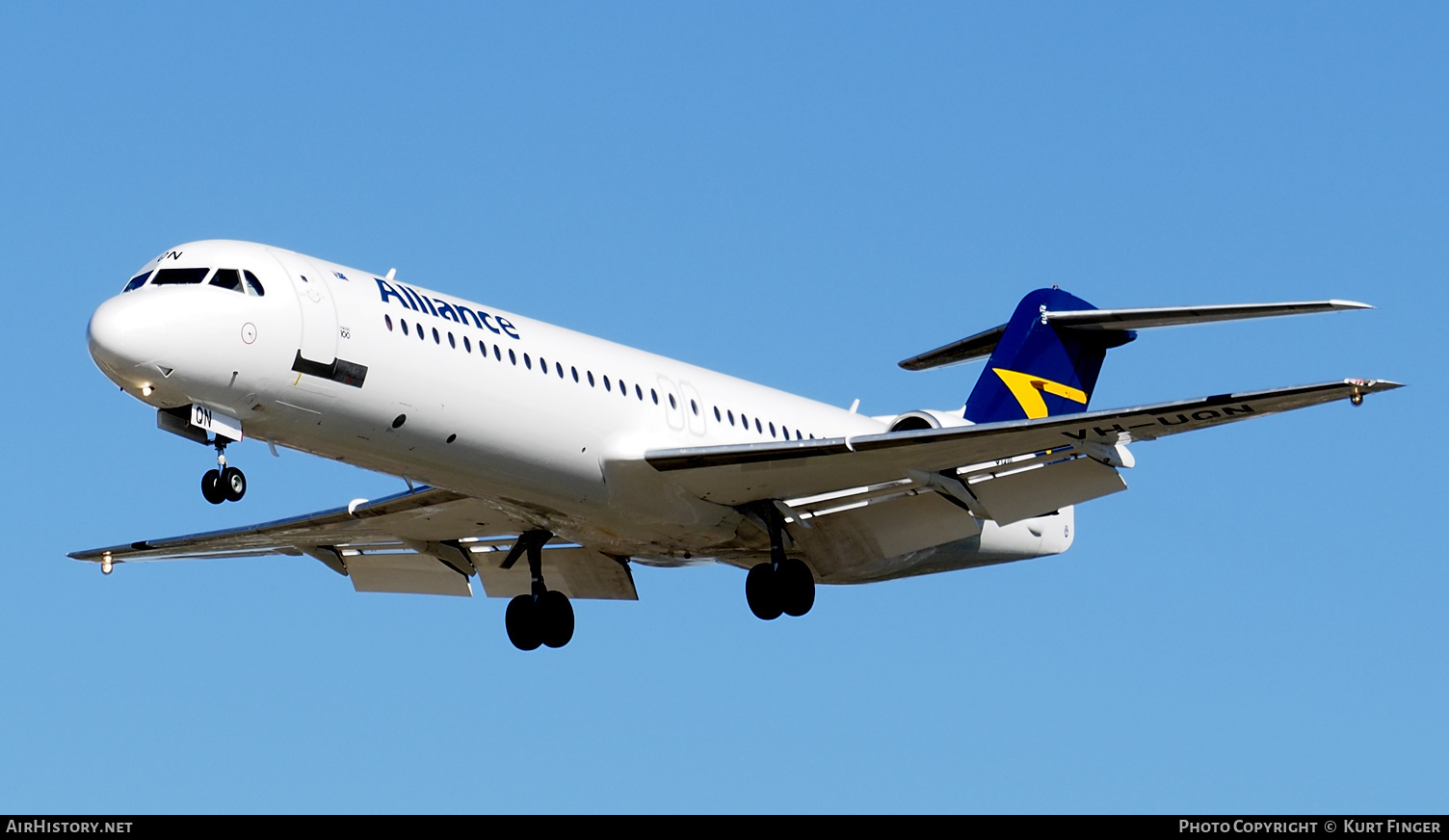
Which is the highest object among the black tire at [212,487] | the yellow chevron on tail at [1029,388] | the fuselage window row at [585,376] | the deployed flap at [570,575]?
the yellow chevron on tail at [1029,388]

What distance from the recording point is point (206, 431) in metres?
19.2

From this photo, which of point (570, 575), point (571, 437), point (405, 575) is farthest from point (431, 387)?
point (405, 575)

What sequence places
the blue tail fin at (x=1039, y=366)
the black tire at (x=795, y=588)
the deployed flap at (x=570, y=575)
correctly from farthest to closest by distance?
the blue tail fin at (x=1039, y=366) → the deployed flap at (x=570, y=575) → the black tire at (x=795, y=588)

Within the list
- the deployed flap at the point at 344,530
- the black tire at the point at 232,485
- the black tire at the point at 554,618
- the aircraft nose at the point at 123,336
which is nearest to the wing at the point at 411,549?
the deployed flap at the point at 344,530

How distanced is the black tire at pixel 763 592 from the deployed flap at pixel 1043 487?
2.53 metres

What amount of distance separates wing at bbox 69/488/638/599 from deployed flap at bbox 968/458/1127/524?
16.1 feet

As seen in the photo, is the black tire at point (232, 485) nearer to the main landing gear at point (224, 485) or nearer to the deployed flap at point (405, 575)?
the main landing gear at point (224, 485)

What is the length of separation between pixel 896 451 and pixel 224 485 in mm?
7253

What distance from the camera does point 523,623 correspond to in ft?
79.3

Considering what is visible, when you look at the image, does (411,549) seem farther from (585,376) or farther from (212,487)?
(212,487)

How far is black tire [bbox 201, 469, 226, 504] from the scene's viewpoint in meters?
18.8

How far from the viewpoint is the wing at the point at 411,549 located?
23.4 m

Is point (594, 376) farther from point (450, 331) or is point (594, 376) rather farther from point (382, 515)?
point (382, 515)
